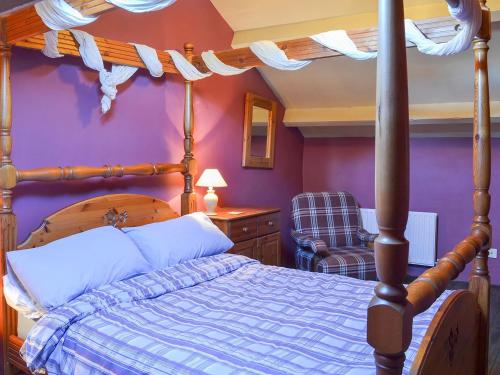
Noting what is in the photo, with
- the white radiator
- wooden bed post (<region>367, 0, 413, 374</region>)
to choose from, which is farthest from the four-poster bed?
the white radiator

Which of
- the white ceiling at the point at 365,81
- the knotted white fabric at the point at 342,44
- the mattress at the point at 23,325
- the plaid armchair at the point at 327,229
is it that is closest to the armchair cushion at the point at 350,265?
the plaid armchair at the point at 327,229

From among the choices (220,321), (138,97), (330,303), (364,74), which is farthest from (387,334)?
(364,74)

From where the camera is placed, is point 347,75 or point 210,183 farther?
point 347,75

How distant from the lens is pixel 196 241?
2.83 m

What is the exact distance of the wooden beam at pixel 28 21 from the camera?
1776mm

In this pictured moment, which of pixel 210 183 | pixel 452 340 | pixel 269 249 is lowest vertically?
pixel 269 249

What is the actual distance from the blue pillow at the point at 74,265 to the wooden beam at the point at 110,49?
103cm

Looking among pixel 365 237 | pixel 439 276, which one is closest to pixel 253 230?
pixel 365 237

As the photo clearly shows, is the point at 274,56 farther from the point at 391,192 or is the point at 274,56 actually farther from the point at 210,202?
the point at 391,192

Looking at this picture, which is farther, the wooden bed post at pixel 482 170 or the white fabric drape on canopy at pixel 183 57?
the wooden bed post at pixel 482 170

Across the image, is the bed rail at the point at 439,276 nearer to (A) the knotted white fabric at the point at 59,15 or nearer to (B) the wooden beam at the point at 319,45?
(B) the wooden beam at the point at 319,45

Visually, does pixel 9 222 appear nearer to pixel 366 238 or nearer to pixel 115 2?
pixel 115 2

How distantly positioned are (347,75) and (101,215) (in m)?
2.46

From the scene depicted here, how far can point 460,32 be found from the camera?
2094 millimetres
